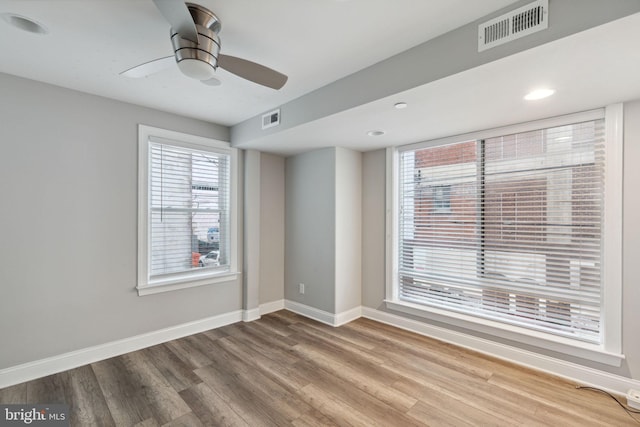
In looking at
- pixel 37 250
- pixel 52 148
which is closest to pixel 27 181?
pixel 52 148

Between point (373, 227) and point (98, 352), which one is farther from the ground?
point (373, 227)

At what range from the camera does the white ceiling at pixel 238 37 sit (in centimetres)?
158

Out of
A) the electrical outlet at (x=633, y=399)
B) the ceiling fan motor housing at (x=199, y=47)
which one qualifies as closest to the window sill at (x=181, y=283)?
the ceiling fan motor housing at (x=199, y=47)

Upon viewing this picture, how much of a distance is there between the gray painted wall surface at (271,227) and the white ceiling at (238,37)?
63.1 inches

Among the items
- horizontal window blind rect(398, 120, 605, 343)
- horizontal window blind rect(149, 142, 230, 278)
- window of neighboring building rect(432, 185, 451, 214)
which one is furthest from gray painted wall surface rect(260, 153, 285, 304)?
window of neighboring building rect(432, 185, 451, 214)

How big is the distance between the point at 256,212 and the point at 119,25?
2467 millimetres

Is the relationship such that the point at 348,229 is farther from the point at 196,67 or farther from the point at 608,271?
the point at 196,67

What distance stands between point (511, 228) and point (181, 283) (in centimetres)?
354

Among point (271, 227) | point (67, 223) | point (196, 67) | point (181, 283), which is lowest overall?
point (181, 283)

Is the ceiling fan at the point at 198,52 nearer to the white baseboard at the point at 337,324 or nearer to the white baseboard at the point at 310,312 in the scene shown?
the white baseboard at the point at 337,324

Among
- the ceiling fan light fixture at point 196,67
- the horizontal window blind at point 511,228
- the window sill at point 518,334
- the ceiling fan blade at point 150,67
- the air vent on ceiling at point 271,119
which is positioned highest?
the air vent on ceiling at point 271,119

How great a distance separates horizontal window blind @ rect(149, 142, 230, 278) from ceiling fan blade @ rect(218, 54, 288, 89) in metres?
1.86

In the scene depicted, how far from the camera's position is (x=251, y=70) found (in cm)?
179

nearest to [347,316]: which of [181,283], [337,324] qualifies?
[337,324]
